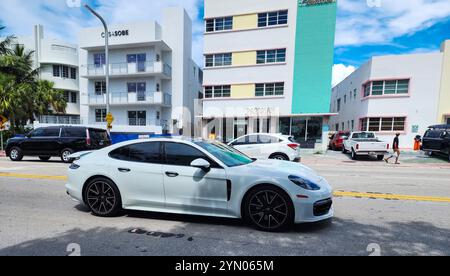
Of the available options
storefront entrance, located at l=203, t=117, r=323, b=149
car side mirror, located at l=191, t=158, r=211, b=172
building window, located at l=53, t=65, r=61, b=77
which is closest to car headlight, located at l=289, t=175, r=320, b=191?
car side mirror, located at l=191, t=158, r=211, b=172

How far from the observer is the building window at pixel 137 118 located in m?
24.4

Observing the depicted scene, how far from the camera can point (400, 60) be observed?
18500mm

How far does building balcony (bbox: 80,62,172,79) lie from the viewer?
75.5 feet

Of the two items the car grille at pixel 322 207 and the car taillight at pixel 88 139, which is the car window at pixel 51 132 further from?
the car grille at pixel 322 207

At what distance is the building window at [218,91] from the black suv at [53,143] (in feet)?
39.7

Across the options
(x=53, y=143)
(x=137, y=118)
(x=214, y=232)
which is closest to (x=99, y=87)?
(x=137, y=118)

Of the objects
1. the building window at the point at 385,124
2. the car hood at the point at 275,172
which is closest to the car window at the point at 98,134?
the car hood at the point at 275,172

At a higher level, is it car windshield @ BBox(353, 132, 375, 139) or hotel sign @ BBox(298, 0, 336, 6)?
hotel sign @ BBox(298, 0, 336, 6)

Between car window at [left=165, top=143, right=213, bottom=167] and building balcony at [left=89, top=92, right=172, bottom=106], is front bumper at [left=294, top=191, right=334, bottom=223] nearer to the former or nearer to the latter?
car window at [left=165, top=143, right=213, bottom=167]

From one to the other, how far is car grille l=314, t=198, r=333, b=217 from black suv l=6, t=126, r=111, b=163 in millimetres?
11615

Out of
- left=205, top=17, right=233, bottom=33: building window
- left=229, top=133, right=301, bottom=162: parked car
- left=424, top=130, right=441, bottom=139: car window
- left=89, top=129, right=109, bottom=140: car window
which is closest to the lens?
left=229, top=133, right=301, bottom=162: parked car

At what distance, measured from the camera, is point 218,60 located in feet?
70.9
